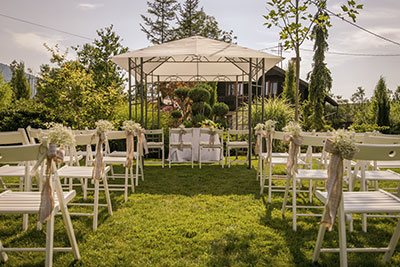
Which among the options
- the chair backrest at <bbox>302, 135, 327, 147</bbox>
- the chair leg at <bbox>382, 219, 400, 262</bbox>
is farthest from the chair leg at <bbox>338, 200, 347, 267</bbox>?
the chair backrest at <bbox>302, 135, 327, 147</bbox>

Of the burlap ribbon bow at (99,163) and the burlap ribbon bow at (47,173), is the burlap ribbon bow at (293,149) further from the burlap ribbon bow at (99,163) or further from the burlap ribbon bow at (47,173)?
the burlap ribbon bow at (47,173)

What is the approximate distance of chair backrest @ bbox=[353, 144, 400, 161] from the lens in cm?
180

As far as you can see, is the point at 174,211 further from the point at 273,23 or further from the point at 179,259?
the point at 273,23

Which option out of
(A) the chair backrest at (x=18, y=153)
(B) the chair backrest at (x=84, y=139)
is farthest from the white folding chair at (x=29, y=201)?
(B) the chair backrest at (x=84, y=139)

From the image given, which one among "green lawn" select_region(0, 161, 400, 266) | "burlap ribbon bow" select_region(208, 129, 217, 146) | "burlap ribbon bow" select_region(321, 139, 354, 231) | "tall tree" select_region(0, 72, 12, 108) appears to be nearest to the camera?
"burlap ribbon bow" select_region(321, 139, 354, 231)

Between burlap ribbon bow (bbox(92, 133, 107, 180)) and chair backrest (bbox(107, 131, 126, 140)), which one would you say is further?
chair backrest (bbox(107, 131, 126, 140))

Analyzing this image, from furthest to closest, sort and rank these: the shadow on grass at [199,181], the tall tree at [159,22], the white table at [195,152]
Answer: the tall tree at [159,22], the white table at [195,152], the shadow on grass at [199,181]

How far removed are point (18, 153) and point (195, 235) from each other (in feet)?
5.63

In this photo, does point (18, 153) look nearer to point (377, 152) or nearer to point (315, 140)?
point (377, 152)

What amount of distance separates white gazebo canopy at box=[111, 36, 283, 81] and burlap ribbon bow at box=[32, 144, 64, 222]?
14.7 ft

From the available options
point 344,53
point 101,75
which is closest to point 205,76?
point 101,75

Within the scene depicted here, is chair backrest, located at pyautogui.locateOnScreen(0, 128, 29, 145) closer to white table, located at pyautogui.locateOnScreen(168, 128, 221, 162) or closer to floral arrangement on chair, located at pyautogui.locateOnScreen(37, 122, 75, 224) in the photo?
floral arrangement on chair, located at pyautogui.locateOnScreen(37, 122, 75, 224)

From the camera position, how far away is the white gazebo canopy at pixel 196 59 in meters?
6.18

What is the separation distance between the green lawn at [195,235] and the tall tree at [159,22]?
2035cm
